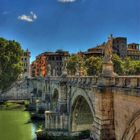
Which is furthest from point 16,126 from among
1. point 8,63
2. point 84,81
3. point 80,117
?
Answer: point 8,63

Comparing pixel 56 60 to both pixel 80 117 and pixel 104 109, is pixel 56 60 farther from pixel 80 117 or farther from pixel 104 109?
pixel 104 109

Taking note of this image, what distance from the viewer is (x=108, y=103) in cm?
1770

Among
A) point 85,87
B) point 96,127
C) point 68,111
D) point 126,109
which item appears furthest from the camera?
point 68,111

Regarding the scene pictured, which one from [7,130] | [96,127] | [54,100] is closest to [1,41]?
[54,100]

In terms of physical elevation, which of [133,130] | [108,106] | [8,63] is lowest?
A: [133,130]

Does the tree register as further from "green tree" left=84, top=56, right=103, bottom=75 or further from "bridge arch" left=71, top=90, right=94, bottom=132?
"bridge arch" left=71, top=90, right=94, bottom=132

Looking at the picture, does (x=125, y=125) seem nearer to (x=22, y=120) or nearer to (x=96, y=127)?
(x=96, y=127)

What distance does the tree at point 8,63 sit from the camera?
2410 inches

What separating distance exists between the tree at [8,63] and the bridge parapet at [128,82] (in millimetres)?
47382

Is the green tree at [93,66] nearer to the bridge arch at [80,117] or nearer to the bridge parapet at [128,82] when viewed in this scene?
the bridge arch at [80,117]

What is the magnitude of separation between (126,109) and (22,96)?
56963 mm

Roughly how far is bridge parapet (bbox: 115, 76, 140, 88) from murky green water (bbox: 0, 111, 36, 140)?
19.5m

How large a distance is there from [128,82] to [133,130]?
2.34m

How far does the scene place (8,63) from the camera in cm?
6181
